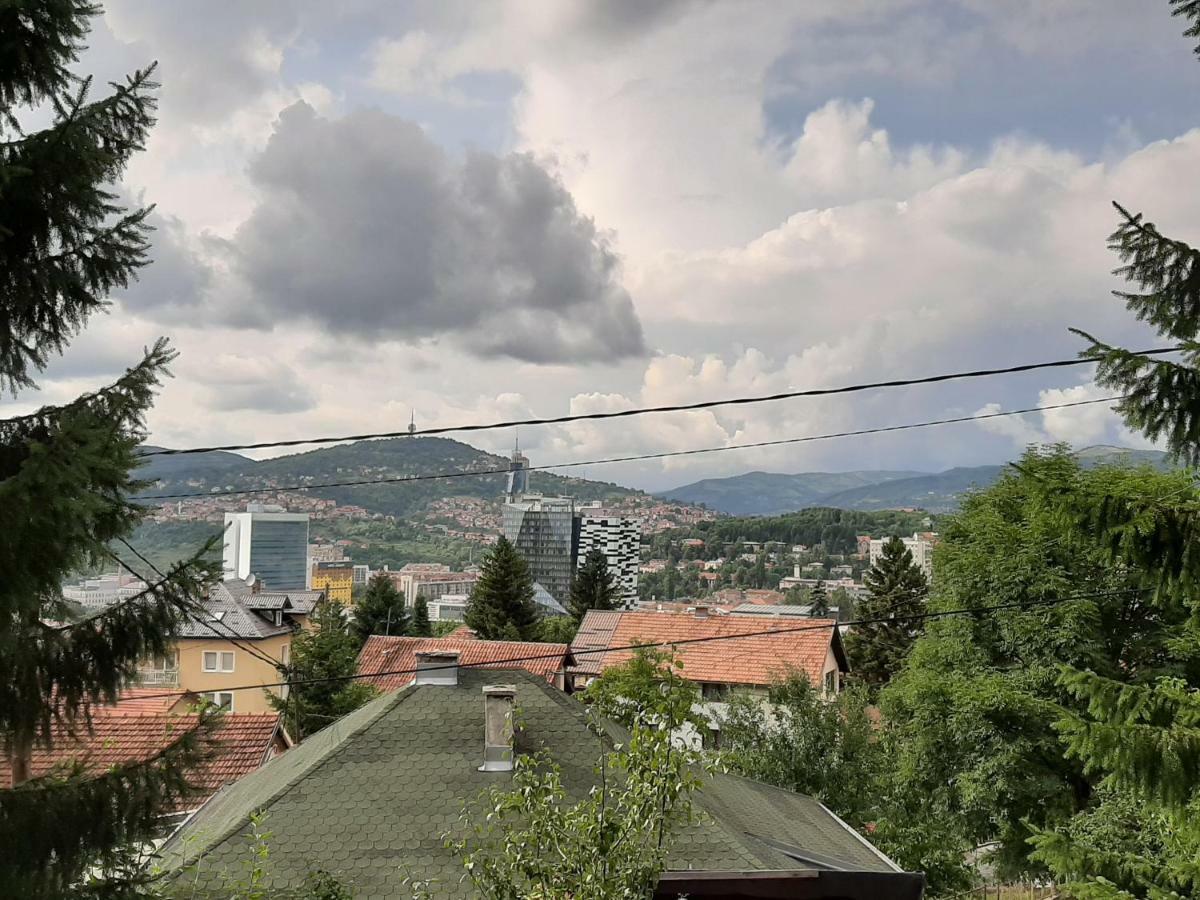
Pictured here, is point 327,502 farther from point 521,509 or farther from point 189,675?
point 189,675

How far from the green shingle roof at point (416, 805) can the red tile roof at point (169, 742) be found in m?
0.88

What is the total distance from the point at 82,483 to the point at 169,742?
173 cm

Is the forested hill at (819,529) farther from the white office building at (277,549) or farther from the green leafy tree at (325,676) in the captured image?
the green leafy tree at (325,676)

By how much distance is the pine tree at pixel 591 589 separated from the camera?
58375mm

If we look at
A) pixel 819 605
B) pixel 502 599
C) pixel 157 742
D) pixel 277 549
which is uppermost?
pixel 277 549

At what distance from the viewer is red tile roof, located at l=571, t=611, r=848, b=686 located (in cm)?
3488

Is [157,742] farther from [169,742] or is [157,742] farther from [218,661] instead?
[218,661]

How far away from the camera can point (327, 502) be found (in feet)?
593

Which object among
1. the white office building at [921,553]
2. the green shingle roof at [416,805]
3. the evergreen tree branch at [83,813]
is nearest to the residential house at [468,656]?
the white office building at [921,553]

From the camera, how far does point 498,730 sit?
39.6 ft

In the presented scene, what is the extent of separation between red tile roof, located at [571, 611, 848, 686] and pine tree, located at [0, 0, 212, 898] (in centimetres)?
2768

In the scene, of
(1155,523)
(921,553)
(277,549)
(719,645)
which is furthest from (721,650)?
(277,549)

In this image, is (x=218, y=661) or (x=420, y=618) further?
(x=420, y=618)

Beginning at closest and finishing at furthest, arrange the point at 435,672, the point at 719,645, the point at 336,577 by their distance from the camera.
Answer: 1. the point at 435,672
2. the point at 719,645
3. the point at 336,577
